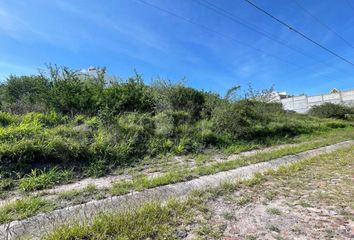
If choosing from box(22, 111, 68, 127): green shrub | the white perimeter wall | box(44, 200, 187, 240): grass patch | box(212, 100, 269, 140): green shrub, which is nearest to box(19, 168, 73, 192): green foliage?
box(44, 200, 187, 240): grass patch

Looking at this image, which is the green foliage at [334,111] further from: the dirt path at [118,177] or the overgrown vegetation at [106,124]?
the dirt path at [118,177]

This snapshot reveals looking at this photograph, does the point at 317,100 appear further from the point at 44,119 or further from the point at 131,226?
the point at 131,226

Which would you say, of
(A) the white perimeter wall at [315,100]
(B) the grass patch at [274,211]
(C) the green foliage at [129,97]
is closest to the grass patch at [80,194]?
(B) the grass patch at [274,211]

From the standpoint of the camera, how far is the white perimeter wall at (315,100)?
93.5 ft

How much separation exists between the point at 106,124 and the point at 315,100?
29.1m

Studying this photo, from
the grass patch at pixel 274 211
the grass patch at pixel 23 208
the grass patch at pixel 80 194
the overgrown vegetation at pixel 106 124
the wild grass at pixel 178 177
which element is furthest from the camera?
the overgrown vegetation at pixel 106 124

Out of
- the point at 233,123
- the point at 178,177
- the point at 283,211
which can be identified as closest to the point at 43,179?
the point at 178,177

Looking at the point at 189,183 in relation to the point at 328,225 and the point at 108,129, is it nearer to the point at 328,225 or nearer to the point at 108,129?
the point at 328,225

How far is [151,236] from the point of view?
283cm

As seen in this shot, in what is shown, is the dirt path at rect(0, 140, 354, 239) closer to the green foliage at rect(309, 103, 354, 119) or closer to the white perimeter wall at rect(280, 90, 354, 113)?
the green foliage at rect(309, 103, 354, 119)

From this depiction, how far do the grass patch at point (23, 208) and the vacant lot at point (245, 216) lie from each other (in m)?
1.06

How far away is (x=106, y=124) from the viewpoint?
26.2 feet

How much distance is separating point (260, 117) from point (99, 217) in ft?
38.7

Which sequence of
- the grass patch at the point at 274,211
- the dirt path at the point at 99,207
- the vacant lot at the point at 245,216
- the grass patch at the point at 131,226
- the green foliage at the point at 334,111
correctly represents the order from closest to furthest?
the grass patch at the point at 131,226, the vacant lot at the point at 245,216, the dirt path at the point at 99,207, the grass patch at the point at 274,211, the green foliage at the point at 334,111
